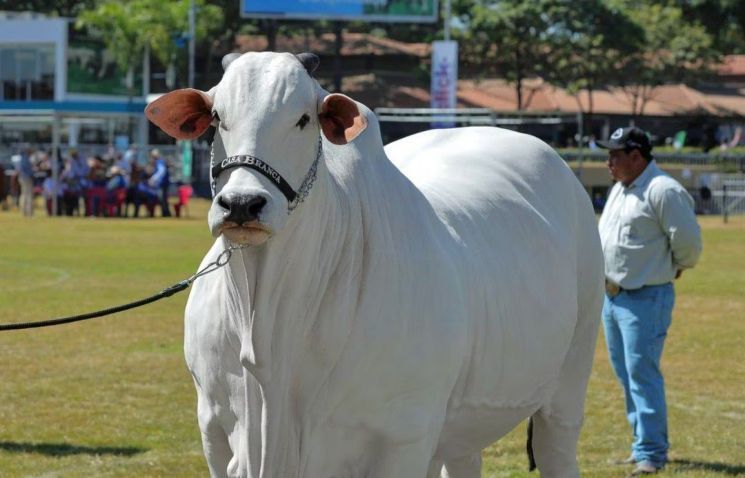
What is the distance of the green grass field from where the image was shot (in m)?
9.50

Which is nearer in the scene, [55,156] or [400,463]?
[400,463]

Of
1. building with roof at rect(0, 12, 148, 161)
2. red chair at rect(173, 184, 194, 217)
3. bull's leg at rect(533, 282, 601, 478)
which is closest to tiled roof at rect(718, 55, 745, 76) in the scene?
building with roof at rect(0, 12, 148, 161)

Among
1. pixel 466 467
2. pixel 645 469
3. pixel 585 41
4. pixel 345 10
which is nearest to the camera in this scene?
pixel 466 467

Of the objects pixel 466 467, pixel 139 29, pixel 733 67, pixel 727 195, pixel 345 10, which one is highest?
pixel 345 10

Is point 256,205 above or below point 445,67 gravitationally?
above

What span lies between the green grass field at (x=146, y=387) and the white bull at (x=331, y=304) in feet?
12.5

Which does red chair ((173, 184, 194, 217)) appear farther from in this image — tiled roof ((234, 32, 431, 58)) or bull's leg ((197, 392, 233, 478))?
tiled roof ((234, 32, 431, 58))

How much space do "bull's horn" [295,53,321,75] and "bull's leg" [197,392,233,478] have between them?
1.22 m

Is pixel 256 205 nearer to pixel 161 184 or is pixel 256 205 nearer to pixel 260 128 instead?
pixel 260 128

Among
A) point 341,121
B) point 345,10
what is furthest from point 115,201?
point 341,121

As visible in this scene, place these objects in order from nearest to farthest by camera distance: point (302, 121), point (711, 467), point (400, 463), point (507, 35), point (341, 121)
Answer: point (302, 121) < point (341, 121) < point (400, 463) < point (711, 467) < point (507, 35)

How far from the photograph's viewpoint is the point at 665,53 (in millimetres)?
75938

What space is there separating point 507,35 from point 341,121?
68.5 metres

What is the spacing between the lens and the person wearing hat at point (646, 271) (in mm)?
9477
